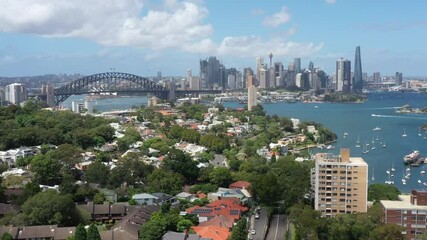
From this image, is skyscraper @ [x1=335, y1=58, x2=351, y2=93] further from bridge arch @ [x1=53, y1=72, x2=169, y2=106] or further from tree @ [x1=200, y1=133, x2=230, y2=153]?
tree @ [x1=200, y1=133, x2=230, y2=153]

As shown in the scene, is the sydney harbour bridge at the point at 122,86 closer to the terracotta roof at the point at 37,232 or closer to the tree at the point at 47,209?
the tree at the point at 47,209

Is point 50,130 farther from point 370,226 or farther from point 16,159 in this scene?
point 370,226

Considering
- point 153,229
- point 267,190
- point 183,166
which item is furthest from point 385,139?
point 153,229

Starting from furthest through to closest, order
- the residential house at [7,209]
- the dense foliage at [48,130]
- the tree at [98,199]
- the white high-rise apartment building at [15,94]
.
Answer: the white high-rise apartment building at [15,94] < the dense foliage at [48,130] < the tree at [98,199] < the residential house at [7,209]

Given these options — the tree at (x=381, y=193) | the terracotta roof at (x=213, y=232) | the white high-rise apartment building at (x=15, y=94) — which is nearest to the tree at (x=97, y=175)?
the terracotta roof at (x=213, y=232)

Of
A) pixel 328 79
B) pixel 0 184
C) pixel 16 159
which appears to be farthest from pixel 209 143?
pixel 328 79

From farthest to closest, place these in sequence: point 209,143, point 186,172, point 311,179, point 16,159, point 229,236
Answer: point 209,143 → point 16,159 → point 186,172 → point 311,179 → point 229,236

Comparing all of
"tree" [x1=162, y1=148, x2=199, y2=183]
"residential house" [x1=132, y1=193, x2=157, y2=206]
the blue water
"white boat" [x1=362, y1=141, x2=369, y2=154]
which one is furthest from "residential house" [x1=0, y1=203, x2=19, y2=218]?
"white boat" [x1=362, y1=141, x2=369, y2=154]
